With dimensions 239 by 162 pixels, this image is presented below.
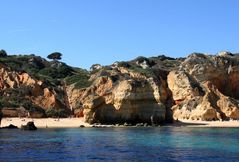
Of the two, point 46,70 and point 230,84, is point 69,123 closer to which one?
point 230,84

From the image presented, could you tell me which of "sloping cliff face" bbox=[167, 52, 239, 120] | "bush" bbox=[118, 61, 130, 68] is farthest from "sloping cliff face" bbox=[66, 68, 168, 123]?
"bush" bbox=[118, 61, 130, 68]

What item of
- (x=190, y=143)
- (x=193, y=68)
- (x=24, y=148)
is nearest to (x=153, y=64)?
(x=193, y=68)

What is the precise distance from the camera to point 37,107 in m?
80.9

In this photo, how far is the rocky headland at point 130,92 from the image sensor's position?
224ft

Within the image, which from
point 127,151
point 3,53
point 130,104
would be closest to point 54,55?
point 3,53

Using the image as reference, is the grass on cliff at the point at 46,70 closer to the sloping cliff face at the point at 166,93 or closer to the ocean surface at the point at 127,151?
the sloping cliff face at the point at 166,93

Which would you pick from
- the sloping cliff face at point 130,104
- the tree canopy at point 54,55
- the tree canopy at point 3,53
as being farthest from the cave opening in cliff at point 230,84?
the tree canopy at point 54,55

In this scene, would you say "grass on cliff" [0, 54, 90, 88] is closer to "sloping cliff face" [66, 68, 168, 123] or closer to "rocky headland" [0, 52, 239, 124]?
"rocky headland" [0, 52, 239, 124]

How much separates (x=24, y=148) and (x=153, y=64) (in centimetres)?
7858

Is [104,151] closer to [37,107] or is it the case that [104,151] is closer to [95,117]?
[95,117]

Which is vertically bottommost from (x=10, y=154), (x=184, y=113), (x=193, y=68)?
(x=10, y=154)

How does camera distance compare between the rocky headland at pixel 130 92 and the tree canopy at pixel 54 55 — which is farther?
the tree canopy at pixel 54 55

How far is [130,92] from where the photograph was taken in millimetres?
67375

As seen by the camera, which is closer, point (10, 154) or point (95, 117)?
point (10, 154)
